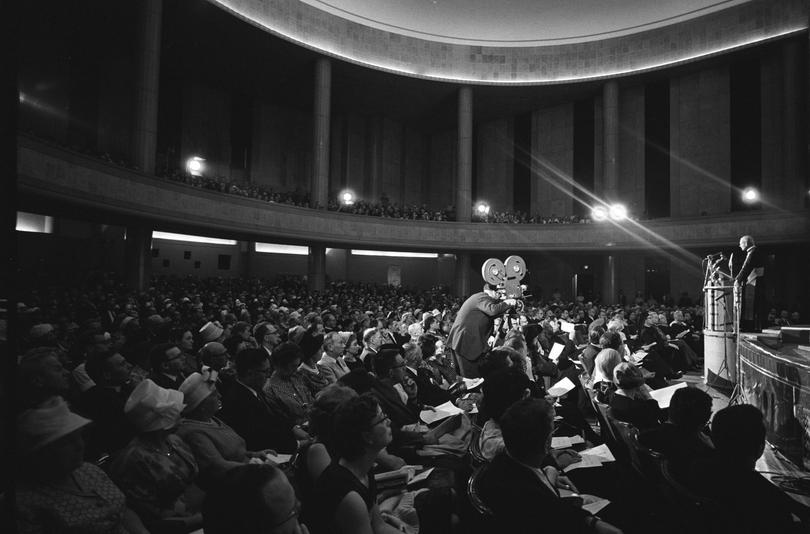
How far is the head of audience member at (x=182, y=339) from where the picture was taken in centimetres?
602

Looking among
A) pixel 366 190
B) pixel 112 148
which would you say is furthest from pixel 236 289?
pixel 366 190

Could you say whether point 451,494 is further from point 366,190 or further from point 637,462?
point 366,190

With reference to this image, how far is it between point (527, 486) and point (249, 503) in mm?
1172

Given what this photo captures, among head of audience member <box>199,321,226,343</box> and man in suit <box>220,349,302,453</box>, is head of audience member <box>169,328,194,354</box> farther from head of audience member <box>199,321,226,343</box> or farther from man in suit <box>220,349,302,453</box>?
man in suit <box>220,349,302,453</box>

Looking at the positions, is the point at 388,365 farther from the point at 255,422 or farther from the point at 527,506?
the point at 527,506

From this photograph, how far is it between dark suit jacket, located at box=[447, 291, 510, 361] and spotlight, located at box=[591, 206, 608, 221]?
57.9 feet

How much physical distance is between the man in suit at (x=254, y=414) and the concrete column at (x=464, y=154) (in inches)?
775

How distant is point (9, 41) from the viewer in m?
1.30

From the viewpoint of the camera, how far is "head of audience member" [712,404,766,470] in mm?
2205

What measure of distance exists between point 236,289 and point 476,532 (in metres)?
17.3

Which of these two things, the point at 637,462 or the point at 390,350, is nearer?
the point at 637,462

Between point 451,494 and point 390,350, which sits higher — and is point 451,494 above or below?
below

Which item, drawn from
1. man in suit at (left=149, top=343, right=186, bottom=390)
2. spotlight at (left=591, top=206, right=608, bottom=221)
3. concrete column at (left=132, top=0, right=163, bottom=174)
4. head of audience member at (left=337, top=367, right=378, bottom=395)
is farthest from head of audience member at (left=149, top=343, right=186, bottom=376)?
spotlight at (left=591, top=206, right=608, bottom=221)

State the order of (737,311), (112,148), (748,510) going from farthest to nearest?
(112,148)
(737,311)
(748,510)
